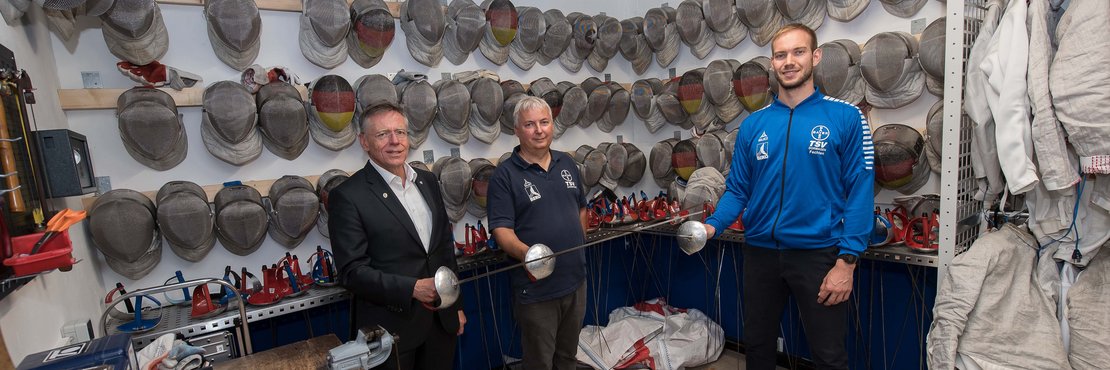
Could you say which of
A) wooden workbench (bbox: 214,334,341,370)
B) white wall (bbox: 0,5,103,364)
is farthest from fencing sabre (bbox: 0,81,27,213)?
wooden workbench (bbox: 214,334,341,370)

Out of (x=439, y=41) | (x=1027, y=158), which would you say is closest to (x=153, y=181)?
(x=439, y=41)

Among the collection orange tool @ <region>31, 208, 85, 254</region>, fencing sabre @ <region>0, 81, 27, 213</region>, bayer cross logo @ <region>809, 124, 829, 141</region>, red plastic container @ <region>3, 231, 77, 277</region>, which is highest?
fencing sabre @ <region>0, 81, 27, 213</region>

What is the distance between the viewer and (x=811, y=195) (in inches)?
75.6

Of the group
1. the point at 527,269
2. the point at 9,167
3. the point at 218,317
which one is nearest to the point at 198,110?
the point at 218,317

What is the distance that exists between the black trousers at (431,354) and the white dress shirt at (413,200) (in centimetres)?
30

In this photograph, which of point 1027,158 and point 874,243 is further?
point 874,243

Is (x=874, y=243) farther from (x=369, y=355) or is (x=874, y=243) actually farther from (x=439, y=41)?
(x=439, y=41)

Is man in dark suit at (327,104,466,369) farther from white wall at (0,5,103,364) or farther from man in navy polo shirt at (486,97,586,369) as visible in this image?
white wall at (0,5,103,364)

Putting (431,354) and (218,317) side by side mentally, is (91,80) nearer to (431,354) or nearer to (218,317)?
(218,317)

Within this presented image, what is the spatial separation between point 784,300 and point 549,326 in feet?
3.00

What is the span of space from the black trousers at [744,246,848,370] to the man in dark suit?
1158mm

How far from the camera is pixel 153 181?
2359 millimetres

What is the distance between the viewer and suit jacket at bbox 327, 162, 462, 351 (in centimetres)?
185

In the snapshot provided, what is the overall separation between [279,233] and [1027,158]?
2.97m
